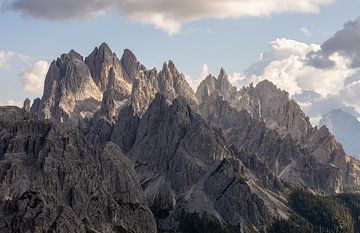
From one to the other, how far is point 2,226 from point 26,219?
25.4ft

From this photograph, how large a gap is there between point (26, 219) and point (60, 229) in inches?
453

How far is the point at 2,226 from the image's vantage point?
19762cm

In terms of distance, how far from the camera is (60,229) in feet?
650

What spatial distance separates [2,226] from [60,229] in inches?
727

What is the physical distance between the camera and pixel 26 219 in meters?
199
